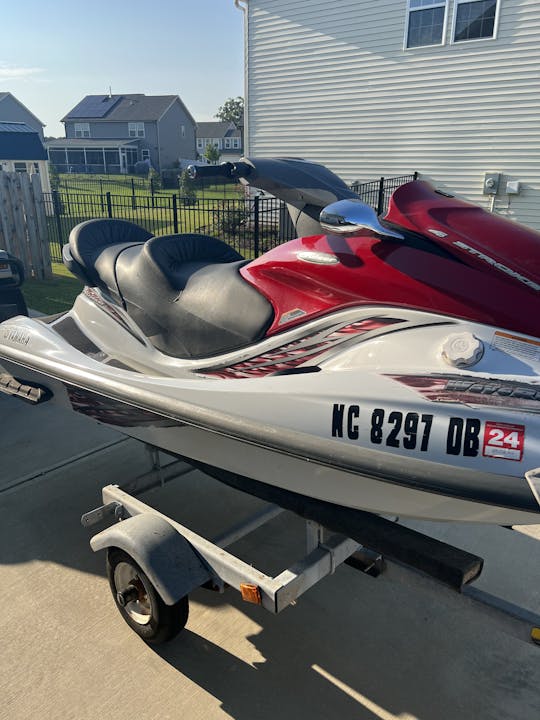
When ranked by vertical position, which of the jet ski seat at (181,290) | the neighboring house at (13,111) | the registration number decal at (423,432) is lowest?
the registration number decal at (423,432)

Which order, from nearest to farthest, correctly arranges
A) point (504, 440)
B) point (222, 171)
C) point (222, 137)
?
point (504, 440), point (222, 171), point (222, 137)

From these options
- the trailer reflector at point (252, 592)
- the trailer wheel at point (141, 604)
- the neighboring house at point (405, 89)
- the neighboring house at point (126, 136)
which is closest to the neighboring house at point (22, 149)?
the neighboring house at point (405, 89)

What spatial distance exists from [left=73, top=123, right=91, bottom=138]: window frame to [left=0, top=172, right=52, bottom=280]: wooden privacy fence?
50650 millimetres

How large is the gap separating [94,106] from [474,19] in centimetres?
5231

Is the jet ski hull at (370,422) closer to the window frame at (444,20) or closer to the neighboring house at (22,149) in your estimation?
the window frame at (444,20)

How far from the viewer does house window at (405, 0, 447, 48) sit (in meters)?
10.9

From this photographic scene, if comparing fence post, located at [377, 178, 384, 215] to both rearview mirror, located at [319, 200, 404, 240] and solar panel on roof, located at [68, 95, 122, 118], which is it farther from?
solar panel on roof, located at [68, 95, 122, 118]

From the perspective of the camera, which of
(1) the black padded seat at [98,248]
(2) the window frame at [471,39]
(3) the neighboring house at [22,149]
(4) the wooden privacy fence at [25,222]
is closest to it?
(1) the black padded seat at [98,248]

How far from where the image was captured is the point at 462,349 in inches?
72.7

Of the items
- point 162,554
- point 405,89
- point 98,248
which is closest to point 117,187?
point 405,89

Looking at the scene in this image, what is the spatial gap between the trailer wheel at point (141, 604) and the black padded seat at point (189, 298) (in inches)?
37.6

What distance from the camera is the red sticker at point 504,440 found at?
1660 millimetres

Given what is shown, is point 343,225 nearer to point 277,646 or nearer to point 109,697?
point 277,646

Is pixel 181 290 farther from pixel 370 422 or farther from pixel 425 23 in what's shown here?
pixel 425 23
